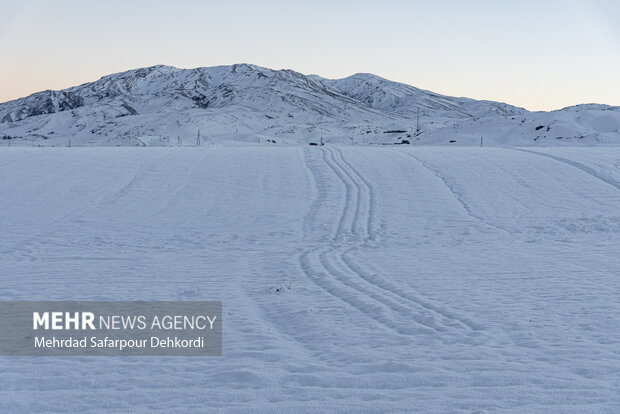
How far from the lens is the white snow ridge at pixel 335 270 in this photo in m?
6.21

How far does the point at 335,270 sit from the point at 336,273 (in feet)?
0.98

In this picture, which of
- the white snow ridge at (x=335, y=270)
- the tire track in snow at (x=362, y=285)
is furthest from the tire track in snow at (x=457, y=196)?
the tire track in snow at (x=362, y=285)

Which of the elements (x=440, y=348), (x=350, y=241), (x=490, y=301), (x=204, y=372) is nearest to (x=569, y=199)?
(x=350, y=241)

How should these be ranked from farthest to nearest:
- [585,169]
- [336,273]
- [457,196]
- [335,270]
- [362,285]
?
[585,169] → [457,196] → [335,270] → [336,273] → [362,285]

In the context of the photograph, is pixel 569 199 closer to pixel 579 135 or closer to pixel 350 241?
pixel 350 241

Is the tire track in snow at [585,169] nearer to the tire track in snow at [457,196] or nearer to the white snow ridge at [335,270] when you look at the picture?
the white snow ridge at [335,270]

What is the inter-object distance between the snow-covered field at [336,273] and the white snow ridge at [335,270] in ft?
0.14

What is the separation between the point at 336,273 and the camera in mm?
12500

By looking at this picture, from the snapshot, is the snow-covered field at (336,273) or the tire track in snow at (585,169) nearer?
the snow-covered field at (336,273)

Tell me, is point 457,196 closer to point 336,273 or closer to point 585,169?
point 585,169

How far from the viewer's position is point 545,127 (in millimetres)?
64375

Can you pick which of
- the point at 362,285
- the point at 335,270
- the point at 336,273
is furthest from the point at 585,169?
the point at 362,285

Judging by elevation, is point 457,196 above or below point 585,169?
below

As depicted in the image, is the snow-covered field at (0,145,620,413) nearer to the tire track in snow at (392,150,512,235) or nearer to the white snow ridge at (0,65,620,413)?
the white snow ridge at (0,65,620,413)
